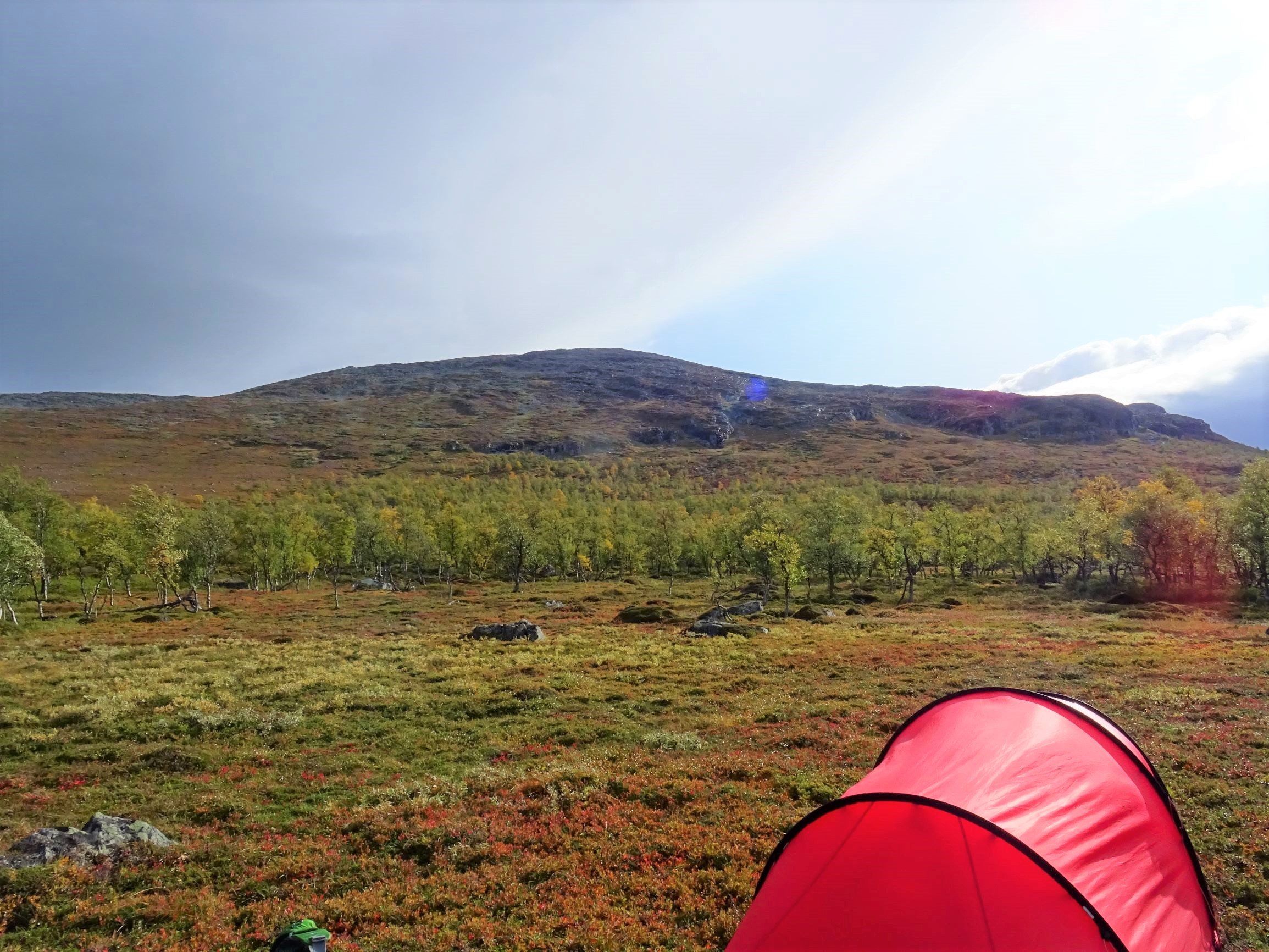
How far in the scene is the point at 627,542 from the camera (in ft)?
333

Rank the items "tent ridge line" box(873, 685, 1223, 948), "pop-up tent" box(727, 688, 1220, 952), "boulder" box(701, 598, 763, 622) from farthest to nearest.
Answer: "boulder" box(701, 598, 763, 622) → "tent ridge line" box(873, 685, 1223, 948) → "pop-up tent" box(727, 688, 1220, 952)

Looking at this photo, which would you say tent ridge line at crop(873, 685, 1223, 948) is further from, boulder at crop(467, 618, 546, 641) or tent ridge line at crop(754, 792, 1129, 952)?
boulder at crop(467, 618, 546, 641)

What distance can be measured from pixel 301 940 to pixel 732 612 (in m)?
55.4

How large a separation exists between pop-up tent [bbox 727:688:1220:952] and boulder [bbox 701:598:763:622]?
3786 cm

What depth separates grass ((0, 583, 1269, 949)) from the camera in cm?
866

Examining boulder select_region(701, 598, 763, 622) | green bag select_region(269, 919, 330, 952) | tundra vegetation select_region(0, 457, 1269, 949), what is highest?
green bag select_region(269, 919, 330, 952)

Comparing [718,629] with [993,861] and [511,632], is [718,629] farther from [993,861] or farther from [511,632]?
[993,861]

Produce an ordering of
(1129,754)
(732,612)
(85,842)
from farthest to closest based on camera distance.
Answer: (732,612)
(85,842)
(1129,754)

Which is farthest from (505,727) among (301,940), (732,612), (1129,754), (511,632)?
(732,612)

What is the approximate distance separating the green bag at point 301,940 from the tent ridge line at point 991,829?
4.44 meters

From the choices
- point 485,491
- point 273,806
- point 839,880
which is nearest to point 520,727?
point 273,806

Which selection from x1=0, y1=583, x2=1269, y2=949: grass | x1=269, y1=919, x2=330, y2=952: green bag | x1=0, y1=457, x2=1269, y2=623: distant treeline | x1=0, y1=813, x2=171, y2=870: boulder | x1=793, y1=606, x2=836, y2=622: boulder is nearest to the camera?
x1=269, y1=919, x2=330, y2=952: green bag

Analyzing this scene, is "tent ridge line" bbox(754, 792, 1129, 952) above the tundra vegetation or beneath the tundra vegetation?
above

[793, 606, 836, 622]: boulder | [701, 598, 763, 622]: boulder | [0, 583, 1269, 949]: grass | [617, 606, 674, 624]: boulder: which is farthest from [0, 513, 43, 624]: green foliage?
[793, 606, 836, 622]: boulder
